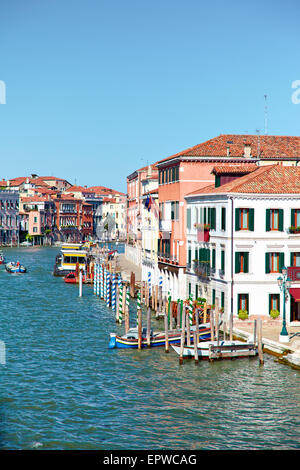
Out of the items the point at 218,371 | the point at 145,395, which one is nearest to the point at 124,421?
the point at 145,395

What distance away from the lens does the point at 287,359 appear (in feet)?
93.7

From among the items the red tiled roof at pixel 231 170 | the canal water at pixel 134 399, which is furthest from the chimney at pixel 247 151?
the canal water at pixel 134 399

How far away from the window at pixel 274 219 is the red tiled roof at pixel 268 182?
961 mm

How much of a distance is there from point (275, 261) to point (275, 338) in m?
4.79

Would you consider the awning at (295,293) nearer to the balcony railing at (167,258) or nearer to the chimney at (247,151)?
the balcony railing at (167,258)

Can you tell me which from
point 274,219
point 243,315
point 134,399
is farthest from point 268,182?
point 134,399

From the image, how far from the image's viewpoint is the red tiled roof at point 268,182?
34375mm

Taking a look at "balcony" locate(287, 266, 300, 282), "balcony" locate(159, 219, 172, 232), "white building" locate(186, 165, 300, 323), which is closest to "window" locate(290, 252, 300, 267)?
"white building" locate(186, 165, 300, 323)

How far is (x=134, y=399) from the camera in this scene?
82.2ft

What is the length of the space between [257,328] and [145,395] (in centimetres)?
656

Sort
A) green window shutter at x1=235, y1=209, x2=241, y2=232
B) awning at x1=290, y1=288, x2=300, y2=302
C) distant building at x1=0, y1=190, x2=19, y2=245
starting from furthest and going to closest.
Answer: distant building at x1=0, y1=190, x2=19, y2=245, green window shutter at x1=235, y1=209, x2=241, y2=232, awning at x1=290, y1=288, x2=300, y2=302

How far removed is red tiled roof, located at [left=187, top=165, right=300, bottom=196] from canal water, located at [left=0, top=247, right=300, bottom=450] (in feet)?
28.6

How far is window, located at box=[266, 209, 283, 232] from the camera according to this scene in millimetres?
34406

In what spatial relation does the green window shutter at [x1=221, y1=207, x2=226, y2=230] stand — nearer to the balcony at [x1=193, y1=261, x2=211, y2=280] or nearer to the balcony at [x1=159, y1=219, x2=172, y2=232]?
the balcony at [x1=193, y1=261, x2=211, y2=280]
